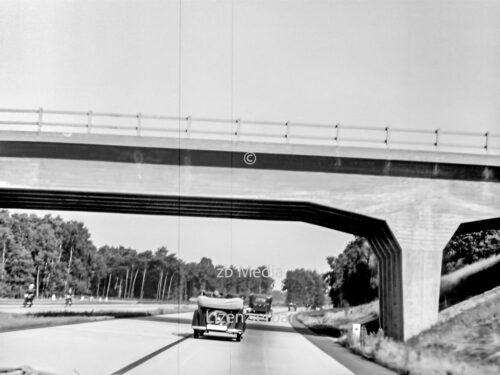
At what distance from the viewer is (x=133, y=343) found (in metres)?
19.6

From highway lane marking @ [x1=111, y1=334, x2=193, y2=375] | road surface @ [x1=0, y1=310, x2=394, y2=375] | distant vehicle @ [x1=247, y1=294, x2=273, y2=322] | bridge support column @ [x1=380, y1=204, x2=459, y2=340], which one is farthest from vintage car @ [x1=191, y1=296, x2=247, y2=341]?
bridge support column @ [x1=380, y1=204, x2=459, y2=340]

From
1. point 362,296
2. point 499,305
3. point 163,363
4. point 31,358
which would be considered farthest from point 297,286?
point 362,296

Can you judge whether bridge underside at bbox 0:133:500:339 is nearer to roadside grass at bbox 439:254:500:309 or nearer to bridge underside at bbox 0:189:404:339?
bridge underside at bbox 0:189:404:339

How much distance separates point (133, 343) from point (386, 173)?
48.5ft

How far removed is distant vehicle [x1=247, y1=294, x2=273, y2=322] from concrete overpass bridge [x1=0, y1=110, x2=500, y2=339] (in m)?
12.2

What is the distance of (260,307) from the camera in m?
15.6

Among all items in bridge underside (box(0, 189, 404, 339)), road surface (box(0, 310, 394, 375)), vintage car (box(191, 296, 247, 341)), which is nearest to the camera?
road surface (box(0, 310, 394, 375))

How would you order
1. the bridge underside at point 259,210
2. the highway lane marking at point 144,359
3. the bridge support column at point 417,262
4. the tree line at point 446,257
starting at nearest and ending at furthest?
the highway lane marking at point 144,359, the bridge support column at point 417,262, the bridge underside at point 259,210, the tree line at point 446,257

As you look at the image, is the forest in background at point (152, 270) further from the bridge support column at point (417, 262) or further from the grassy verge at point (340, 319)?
the bridge support column at point (417, 262)

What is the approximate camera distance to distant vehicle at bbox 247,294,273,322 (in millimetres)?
14716

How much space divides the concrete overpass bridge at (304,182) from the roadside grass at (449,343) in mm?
2542

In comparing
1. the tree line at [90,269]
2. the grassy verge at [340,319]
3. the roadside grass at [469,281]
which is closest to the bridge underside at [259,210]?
the grassy verge at [340,319]

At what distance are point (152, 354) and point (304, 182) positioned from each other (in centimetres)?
1427

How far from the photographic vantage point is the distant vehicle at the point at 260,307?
48.3 ft
